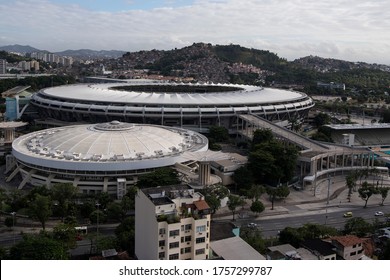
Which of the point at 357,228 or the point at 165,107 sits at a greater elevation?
the point at 165,107

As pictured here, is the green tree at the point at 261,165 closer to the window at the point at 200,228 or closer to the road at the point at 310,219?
the road at the point at 310,219

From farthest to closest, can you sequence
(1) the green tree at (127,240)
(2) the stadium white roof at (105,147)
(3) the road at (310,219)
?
(2) the stadium white roof at (105,147) < (3) the road at (310,219) < (1) the green tree at (127,240)

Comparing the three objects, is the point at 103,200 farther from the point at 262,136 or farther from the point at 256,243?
the point at 262,136

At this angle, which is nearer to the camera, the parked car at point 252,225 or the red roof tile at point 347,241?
the red roof tile at point 347,241

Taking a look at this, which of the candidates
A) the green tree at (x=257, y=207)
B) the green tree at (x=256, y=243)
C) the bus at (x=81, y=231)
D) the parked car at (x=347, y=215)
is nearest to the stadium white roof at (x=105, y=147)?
the bus at (x=81, y=231)

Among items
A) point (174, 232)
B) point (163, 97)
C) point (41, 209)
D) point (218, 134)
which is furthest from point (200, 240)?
point (163, 97)

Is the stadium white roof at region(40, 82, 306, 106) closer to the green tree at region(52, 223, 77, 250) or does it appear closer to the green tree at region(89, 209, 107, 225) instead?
the green tree at region(89, 209, 107, 225)
